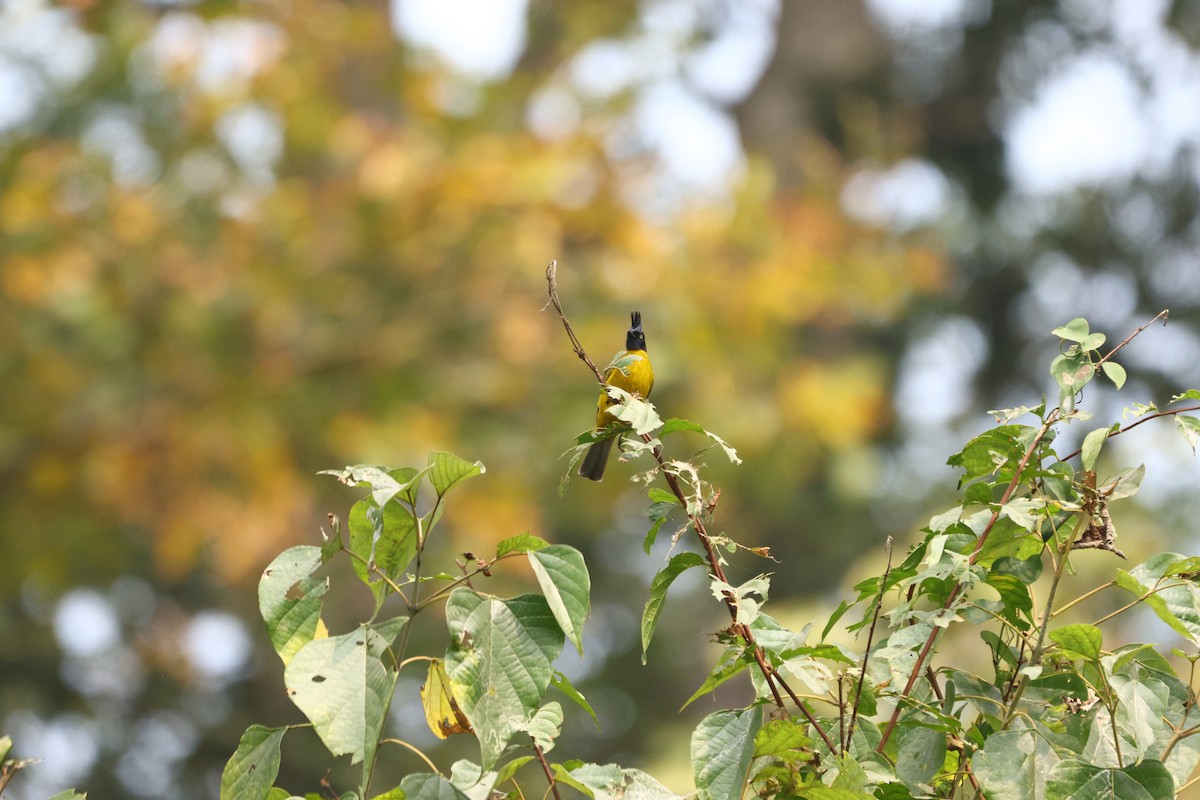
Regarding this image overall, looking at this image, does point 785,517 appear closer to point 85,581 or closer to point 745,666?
point 85,581

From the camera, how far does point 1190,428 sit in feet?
3.23

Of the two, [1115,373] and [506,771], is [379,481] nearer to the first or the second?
[506,771]

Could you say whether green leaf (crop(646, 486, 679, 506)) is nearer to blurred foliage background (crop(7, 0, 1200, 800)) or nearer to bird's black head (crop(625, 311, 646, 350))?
bird's black head (crop(625, 311, 646, 350))

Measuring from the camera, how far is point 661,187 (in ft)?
27.5

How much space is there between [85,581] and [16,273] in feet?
8.48

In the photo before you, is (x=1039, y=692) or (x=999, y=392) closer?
(x=1039, y=692)

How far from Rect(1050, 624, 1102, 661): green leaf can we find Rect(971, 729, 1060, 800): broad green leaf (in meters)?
Result: 0.07

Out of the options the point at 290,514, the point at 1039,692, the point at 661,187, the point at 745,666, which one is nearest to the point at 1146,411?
the point at 1039,692

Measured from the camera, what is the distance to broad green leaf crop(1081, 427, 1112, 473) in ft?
3.10

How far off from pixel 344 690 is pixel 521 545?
0.17 meters

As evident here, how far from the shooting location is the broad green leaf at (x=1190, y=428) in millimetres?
981

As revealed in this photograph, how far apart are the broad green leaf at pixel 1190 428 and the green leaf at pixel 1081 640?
0.17m

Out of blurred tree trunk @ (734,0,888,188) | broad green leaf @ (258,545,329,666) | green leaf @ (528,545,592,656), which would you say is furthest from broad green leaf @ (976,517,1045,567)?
blurred tree trunk @ (734,0,888,188)

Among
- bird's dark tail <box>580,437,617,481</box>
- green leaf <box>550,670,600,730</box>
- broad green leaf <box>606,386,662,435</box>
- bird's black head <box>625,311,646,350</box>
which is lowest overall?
green leaf <box>550,670,600,730</box>
